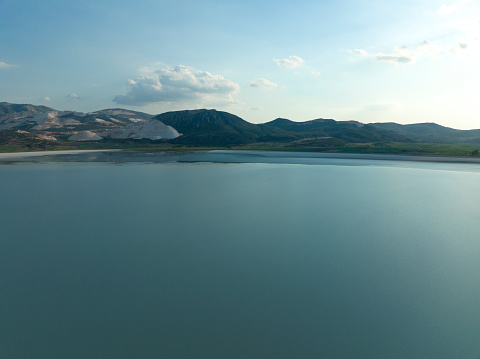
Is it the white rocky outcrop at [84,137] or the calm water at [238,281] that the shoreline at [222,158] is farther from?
the white rocky outcrop at [84,137]

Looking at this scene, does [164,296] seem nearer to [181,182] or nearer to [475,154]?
[181,182]

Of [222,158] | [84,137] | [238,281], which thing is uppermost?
[84,137]

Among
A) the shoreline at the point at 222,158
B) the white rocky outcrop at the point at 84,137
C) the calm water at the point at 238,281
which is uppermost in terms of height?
the white rocky outcrop at the point at 84,137

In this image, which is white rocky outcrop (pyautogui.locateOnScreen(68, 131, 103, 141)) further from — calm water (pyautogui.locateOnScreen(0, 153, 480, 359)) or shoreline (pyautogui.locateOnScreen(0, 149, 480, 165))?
calm water (pyautogui.locateOnScreen(0, 153, 480, 359))

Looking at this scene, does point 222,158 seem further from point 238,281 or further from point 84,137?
point 84,137

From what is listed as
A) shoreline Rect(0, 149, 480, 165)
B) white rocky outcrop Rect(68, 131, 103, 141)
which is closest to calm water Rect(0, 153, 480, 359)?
shoreline Rect(0, 149, 480, 165)

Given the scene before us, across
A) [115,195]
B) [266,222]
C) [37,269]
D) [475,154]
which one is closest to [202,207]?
[266,222]

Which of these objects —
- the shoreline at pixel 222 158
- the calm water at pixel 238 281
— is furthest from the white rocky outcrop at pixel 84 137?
the calm water at pixel 238 281

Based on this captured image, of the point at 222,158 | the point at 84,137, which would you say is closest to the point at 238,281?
the point at 222,158
